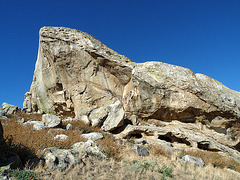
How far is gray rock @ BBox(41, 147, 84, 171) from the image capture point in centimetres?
584

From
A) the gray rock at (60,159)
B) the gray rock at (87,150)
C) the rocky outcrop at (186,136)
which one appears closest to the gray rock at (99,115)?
the rocky outcrop at (186,136)

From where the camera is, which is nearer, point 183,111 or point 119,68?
point 183,111

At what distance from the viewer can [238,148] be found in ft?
50.3

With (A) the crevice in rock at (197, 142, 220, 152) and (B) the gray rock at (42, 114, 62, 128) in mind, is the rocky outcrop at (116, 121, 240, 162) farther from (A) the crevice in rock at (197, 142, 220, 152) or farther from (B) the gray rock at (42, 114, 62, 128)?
(B) the gray rock at (42, 114, 62, 128)

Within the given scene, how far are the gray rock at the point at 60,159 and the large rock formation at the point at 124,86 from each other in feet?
24.5

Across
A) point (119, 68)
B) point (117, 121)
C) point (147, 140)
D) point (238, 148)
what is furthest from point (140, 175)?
point (238, 148)

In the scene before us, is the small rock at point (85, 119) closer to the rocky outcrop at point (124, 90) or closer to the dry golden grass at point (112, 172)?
the rocky outcrop at point (124, 90)

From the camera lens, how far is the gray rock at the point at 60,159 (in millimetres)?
5836

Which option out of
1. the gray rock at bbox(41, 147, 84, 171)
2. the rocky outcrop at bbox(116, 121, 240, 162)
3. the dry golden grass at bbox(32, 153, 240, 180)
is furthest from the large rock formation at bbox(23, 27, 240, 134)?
the gray rock at bbox(41, 147, 84, 171)

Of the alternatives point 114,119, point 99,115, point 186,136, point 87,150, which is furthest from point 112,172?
point 186,136

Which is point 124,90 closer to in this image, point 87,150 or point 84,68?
point 84,68

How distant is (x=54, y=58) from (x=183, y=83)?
1311 cm

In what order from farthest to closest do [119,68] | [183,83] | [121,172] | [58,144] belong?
[119,68] < [183,83] < [58,144] < [121,172]

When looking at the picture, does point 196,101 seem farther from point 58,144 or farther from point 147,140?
point 58,144
